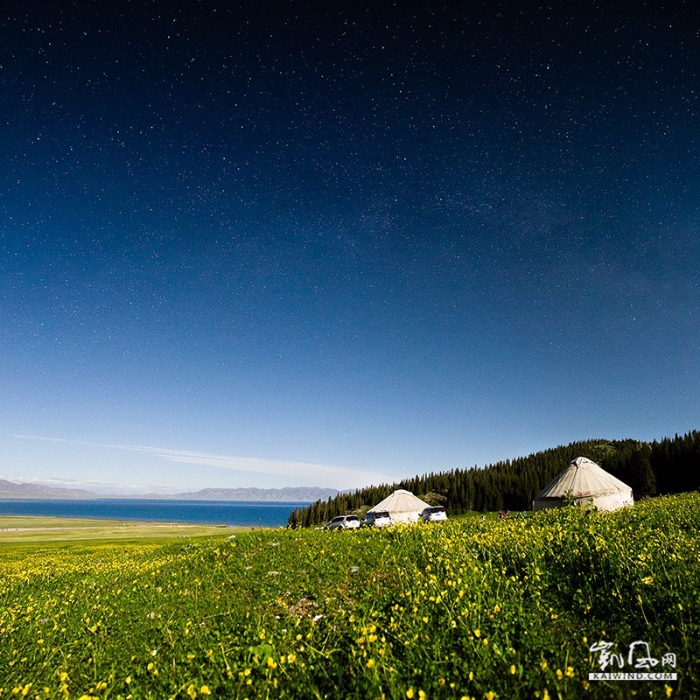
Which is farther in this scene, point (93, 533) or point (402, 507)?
point (93, 533)

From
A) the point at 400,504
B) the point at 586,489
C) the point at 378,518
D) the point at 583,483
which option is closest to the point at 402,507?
the point at 400,504

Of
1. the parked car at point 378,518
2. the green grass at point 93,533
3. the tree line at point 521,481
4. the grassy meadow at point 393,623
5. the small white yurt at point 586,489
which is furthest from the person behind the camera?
the tree line at point 521,481

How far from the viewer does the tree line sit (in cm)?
8788

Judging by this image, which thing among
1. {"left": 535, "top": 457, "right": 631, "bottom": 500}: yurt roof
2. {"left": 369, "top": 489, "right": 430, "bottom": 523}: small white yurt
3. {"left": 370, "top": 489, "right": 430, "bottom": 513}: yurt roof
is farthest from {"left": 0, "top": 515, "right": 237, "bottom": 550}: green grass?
{"left": 535, "top": 457, "right": 631, "bottom": 500}: yurt roof

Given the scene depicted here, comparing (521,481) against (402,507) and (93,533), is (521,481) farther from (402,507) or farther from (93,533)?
(93,533)

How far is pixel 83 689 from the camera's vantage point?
674 centimetres

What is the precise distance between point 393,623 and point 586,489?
129 ft

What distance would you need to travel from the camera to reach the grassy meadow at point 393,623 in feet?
18.5

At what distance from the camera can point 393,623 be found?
6.89 meters

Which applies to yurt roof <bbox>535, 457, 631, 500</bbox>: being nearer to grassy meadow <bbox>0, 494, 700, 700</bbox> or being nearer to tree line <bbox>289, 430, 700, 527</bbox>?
grassy meadow <bbox>0, 494, 700, 700</bbox>

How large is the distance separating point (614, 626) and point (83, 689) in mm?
→ 8250

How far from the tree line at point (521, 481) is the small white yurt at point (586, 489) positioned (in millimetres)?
55765

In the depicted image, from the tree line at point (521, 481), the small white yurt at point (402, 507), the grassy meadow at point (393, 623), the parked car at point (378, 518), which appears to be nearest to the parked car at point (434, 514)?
the small white yurt at point (402, 507)

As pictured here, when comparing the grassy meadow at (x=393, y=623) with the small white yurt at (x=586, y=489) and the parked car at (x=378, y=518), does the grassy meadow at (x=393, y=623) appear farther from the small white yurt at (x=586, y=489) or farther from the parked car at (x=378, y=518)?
the parked car at (x=378, y=518)
